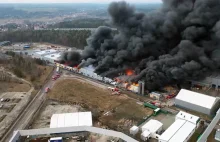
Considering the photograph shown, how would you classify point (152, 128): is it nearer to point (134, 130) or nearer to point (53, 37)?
point (134, 130)

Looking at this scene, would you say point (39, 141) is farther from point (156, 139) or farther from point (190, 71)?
point (190, 71)

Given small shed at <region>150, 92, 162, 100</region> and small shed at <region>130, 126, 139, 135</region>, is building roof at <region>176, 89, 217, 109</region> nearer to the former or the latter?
small shed at <region>150, 92, 162, 100</region>

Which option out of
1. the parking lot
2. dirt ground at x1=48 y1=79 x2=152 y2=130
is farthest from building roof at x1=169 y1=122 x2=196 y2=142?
the parking lot

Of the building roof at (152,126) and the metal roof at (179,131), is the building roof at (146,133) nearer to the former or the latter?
the building roof at (152,126)

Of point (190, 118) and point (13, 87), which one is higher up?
point (190, 118)

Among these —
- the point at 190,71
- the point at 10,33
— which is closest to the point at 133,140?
the point at 190,71

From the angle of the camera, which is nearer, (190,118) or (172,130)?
(172,130)

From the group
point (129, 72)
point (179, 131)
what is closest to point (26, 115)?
point (179, 131)
